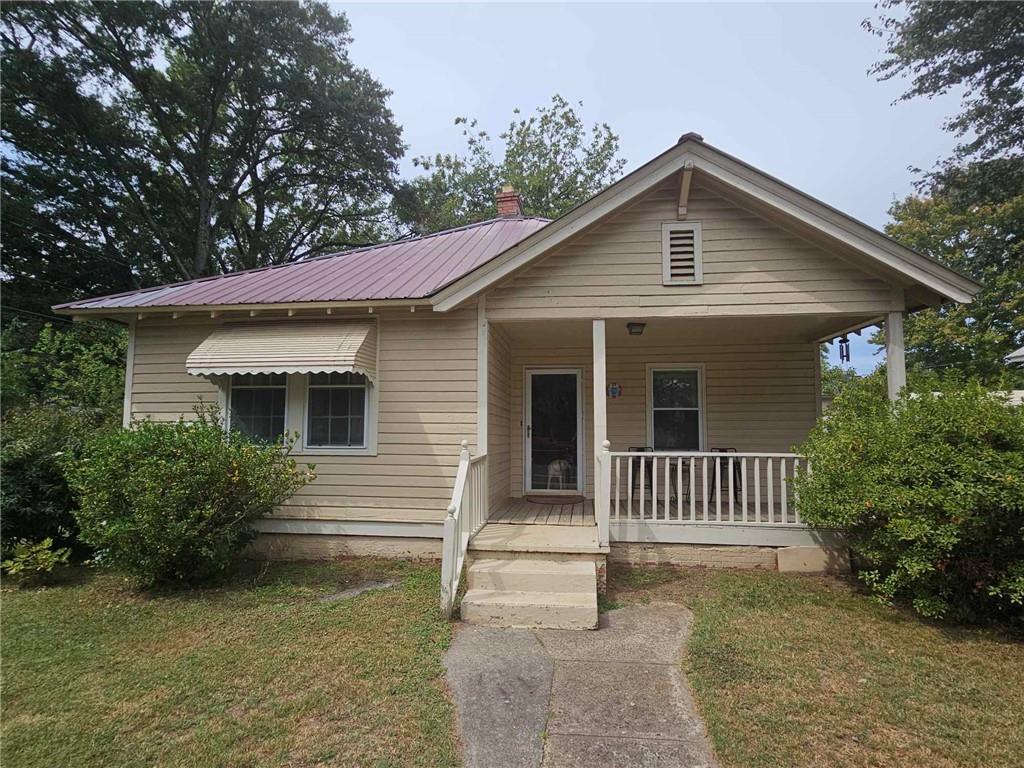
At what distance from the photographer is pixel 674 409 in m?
8.17

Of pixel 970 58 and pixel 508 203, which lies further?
pixel 970 58

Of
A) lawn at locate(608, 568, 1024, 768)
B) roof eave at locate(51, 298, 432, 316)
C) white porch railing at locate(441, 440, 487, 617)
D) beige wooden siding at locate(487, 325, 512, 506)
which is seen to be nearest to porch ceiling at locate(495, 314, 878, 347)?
beige wooden siding at locate(487, 325, 512, 506)

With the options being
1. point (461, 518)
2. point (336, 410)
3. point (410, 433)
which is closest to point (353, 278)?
point (336, 410)

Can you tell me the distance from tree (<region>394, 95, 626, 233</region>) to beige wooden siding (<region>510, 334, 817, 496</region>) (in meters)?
16.1

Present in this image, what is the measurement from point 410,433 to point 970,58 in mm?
17608

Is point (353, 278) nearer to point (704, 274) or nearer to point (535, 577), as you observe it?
point (704, 274)

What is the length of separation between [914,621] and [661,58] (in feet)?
29.0

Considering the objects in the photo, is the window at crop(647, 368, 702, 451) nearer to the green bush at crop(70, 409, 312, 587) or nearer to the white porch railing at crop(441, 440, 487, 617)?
the white porch railing at crop(441, 440, 487, 617)

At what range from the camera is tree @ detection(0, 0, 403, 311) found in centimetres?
1568

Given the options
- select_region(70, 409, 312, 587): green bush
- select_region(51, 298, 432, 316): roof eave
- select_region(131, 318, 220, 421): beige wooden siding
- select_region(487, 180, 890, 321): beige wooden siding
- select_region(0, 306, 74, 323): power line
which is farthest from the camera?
select_region(0, 306, 74, 323): power line

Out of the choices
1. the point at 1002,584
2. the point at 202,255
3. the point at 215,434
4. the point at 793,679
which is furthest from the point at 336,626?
the point at 202,255

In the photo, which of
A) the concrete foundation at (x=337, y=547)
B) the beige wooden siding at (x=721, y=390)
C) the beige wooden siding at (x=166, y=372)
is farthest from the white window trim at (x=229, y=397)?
the beige wooden siding at (x=721, y=390)

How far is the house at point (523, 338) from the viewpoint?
17.7 ft

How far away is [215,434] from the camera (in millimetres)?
5445
